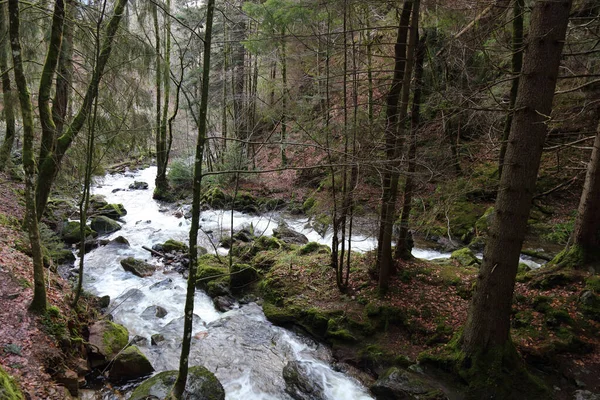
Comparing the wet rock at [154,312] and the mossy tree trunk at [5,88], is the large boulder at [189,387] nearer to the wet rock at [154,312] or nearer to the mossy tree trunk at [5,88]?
the wet rock at [154,312]

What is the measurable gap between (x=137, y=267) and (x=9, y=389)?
666cm

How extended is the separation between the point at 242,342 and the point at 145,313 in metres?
2.54

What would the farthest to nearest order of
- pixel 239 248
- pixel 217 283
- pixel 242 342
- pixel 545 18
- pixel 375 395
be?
pixel 239 248 < pixel 217 283 < pixel 242 342 < pixel 375 395 < pixel 545 18

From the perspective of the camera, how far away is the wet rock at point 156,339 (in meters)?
6.71

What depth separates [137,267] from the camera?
387 inches

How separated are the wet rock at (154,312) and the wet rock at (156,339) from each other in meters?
0.90

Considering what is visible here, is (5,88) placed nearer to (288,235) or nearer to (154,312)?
(154,312)

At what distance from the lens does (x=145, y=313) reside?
25.6 feet

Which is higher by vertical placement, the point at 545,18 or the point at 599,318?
the point at 545,18

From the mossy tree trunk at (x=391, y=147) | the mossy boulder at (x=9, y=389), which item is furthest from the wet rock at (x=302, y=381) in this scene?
the mossy boulder at (x=9, y=389)

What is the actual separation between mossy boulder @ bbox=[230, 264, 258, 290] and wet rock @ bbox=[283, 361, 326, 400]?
3046 mm

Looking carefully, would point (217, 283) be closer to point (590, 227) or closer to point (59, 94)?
point (59, 94)

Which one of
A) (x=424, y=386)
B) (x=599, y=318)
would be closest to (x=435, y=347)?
(x=424, y=386)

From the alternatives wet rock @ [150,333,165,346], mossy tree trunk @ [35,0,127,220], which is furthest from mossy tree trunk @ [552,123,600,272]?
mossy tree trunk @ [35,0,127,220]
